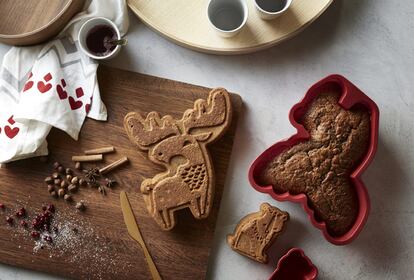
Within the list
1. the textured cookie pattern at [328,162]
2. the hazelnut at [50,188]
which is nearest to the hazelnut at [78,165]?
the hazelnut at [50,188]

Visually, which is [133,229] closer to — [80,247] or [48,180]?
[80,247]

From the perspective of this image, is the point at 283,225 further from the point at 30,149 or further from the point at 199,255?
the point at 30,149

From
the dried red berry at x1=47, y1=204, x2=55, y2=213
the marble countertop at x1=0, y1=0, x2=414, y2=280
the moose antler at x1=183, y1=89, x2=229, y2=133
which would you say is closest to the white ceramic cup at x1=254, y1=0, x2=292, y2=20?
the marble countertop at x1=0, y1=0, x2=414, y2=280

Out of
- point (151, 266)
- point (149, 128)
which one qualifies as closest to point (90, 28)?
point (149, 128)

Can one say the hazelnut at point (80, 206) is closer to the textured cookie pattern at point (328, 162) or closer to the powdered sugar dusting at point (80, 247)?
the powdered sugar dusting at point (80, 247)

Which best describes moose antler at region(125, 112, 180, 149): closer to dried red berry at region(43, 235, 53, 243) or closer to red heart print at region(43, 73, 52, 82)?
red heart print at region(43, 73, 52, 82)

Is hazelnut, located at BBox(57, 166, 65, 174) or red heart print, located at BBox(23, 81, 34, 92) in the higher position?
red heart print, located at BBox(23, 81, 34, 92)

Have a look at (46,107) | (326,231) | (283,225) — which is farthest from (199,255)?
(46,107)
